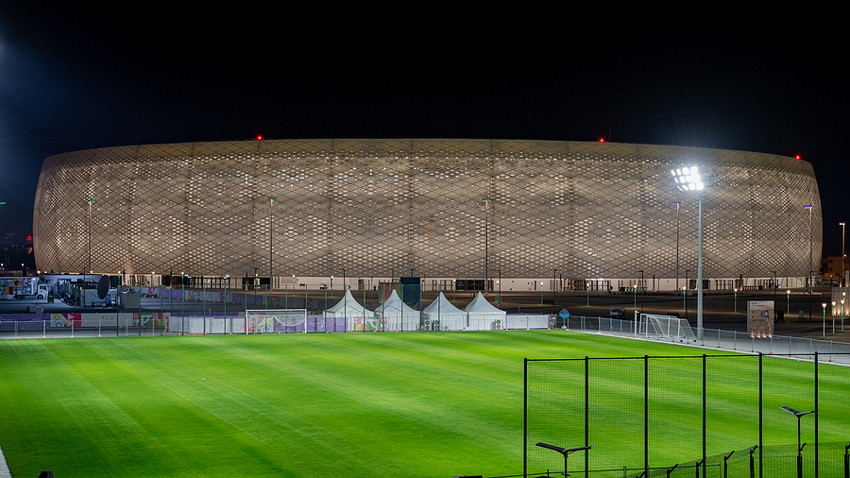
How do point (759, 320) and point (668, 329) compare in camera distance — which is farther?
point (668, 329)

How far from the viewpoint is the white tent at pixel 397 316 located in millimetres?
50141

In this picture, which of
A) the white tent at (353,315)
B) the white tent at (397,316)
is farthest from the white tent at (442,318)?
the white tent at (353,315)

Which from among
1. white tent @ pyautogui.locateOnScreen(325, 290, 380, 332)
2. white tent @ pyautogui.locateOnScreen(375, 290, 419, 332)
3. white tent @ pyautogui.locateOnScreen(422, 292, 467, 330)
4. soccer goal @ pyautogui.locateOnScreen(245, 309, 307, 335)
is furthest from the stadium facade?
soccer goal @ pyautogui.locateOnScreen(245, 309, 307, 335)

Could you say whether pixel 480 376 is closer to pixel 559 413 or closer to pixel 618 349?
pixel 559 413

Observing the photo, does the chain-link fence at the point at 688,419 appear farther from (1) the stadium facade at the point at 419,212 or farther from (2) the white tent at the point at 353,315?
(1) the stadium facade at the point at 419,212

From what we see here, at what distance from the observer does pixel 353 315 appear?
1964 inches

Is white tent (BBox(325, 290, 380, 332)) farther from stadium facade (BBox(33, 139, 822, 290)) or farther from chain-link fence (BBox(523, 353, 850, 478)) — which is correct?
stadium facade (BBox(33, 139, 822, 290))

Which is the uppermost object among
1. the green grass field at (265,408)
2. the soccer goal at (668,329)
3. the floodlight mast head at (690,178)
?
the floodlight mast head at (690,178)

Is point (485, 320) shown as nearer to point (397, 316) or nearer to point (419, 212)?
point (397, 316)

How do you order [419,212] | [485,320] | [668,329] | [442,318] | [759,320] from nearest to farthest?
1. [759,320]
2. [668,329]
3. [442,318]
4. [485,320]
5. [419,212]

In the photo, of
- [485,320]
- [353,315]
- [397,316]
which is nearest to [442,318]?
[485,320]

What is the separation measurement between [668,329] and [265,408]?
25926mm

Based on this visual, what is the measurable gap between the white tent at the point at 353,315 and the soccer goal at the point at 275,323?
5.02 feet

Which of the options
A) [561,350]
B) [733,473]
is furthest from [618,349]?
[733,473]
